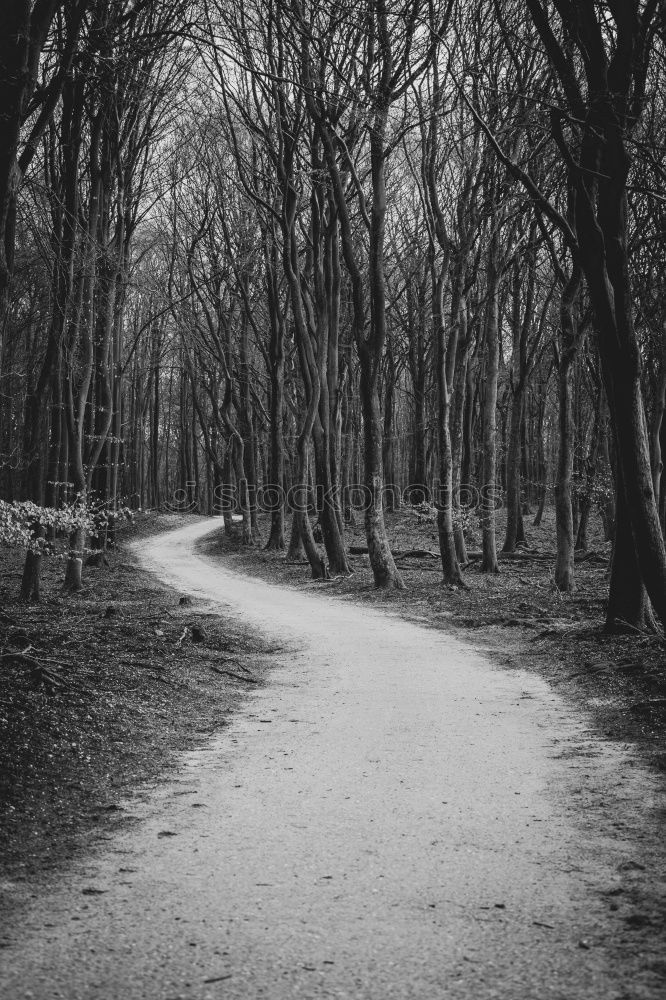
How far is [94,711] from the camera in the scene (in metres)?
6.26

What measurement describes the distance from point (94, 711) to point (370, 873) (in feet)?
10.4

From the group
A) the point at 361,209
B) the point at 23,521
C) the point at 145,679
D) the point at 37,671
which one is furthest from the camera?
the point at 361,209

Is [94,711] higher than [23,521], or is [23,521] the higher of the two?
[23,521]

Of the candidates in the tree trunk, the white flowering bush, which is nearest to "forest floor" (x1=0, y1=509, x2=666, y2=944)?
the white flowering bush

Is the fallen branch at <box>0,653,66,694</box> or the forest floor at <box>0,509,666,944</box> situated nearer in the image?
the forest floor at <box>0,509,666,944</box>

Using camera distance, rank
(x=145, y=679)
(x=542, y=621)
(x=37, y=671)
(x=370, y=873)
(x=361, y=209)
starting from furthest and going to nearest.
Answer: (x=361, y=209) < (x=542, y=621) < (x=145, y=679) < (x=37, y=671) < (x=370, y=873)

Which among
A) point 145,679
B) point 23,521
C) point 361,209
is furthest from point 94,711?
point 361,209

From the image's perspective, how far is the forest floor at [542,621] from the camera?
23.2ft

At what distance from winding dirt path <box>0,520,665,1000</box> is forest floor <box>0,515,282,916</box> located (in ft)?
0.91

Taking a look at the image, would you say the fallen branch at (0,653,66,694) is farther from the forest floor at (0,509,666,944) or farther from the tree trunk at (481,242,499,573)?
the tree trunk at (481,242,499,573)

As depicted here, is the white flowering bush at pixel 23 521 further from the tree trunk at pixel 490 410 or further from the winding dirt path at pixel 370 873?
the tree trunk at pixel 490 410

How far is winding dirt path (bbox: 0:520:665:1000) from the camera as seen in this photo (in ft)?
9.60

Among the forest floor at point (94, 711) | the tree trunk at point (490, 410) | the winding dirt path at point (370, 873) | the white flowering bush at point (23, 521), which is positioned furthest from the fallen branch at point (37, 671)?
the tree trunk at point (490, 410)

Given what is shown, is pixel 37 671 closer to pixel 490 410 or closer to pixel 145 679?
pixel 145 679
